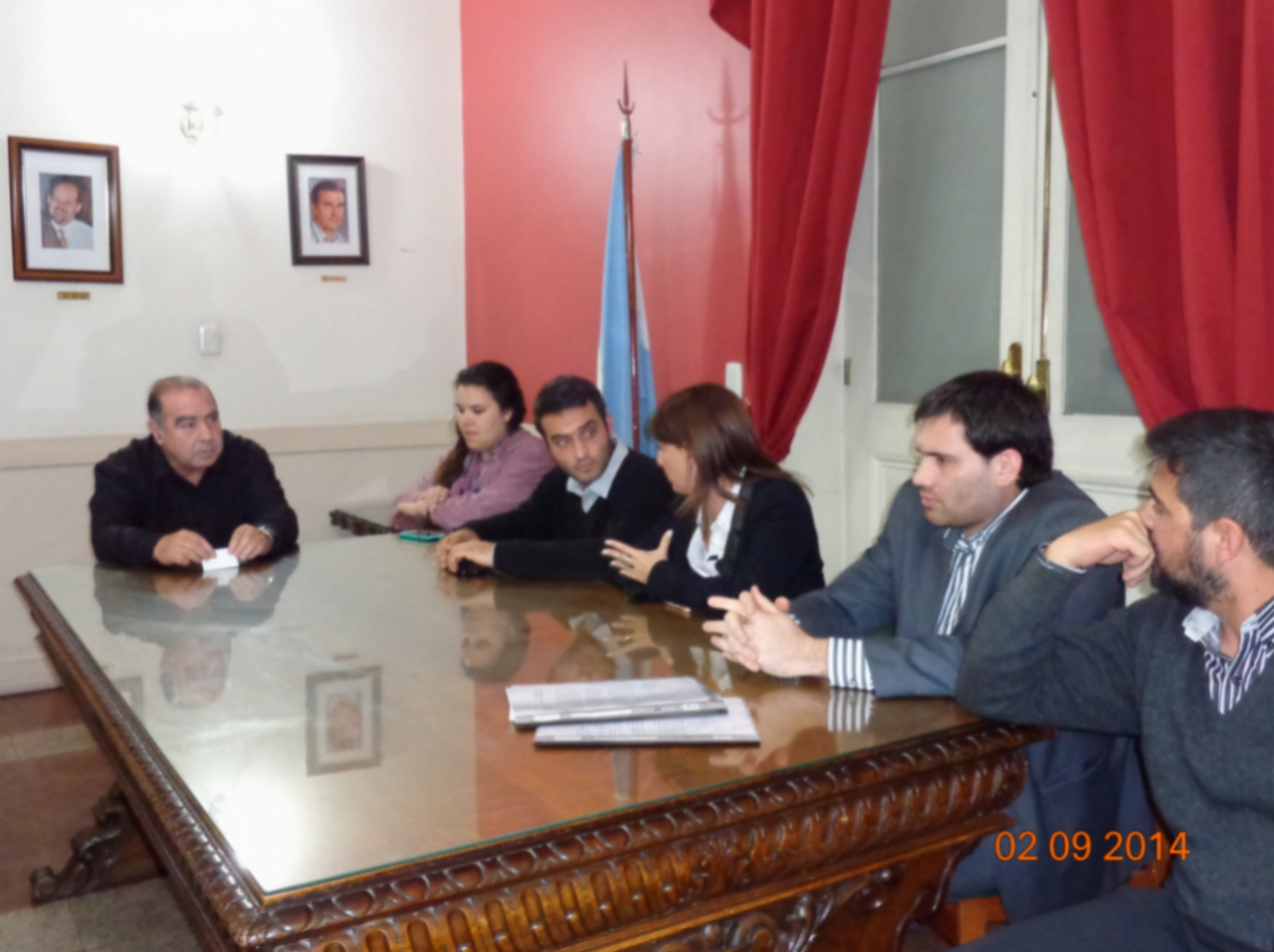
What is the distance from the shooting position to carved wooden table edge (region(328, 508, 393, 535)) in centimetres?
395

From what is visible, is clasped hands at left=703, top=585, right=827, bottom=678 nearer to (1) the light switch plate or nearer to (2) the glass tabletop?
(2) the glass tabletop

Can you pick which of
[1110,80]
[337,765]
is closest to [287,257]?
[1110,80]

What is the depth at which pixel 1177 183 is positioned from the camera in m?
2.21

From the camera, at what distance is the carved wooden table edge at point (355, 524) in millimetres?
3951

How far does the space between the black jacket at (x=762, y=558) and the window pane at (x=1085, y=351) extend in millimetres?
853

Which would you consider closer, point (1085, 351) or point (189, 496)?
point (1085, 351)

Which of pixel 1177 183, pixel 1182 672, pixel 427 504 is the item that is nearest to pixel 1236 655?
pixel 1182 672

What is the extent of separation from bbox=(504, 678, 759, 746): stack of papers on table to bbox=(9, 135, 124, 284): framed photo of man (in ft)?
11.1

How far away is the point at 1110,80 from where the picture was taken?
2.29m

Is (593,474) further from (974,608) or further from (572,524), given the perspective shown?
(974,608)

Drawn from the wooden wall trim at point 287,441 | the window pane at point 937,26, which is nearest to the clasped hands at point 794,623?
the window pane at point 937,26

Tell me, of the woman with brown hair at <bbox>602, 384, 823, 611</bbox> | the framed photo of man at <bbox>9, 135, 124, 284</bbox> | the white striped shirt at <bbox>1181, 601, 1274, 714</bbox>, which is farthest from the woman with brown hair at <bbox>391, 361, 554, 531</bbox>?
the white striped shirt at <bbox>1181, 601, 1274, 714</bbox>

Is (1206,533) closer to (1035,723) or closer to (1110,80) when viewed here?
(1035,723)

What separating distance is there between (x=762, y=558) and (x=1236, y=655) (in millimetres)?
981
